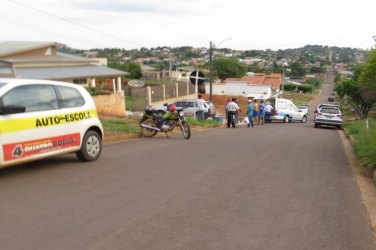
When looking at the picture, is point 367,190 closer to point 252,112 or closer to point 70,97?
point 70,97

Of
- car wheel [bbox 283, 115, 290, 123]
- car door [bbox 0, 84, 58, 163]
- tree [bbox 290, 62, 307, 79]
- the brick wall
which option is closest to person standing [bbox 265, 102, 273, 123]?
car wheel [bbox 283, 115, 290, 123]

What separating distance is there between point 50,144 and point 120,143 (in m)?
5.14

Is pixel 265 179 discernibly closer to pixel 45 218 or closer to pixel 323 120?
pixel 45 218

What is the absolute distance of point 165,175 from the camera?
8547 millimetres

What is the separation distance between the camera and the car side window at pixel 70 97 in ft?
A: 29.7

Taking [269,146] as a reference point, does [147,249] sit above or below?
above

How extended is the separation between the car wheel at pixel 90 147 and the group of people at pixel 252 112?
1556 centimetres

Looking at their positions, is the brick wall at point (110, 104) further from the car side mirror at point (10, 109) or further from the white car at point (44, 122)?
the car side mirror at point (10, 109)

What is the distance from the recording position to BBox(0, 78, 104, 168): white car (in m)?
7.68

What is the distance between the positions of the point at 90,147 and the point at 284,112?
30055mm

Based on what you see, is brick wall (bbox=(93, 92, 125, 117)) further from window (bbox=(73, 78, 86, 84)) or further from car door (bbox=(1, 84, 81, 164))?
car door (bbox=(1, 84, 81, 164))

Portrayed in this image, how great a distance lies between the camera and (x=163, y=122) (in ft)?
52.6

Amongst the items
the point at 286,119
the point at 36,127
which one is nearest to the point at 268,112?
the point at 286,119

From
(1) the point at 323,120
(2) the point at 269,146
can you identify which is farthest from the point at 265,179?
(1) the point at 323,120
